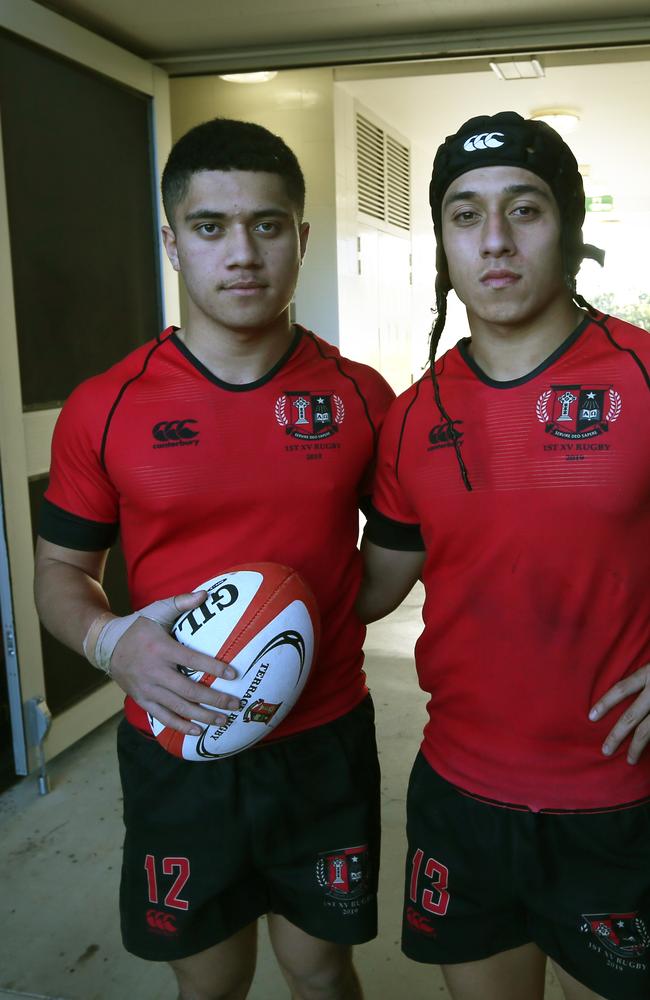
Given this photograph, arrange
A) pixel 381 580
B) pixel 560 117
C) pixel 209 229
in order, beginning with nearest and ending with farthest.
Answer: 1. pixel 209 229
2. pixel 381 580
3. pixel 560 117

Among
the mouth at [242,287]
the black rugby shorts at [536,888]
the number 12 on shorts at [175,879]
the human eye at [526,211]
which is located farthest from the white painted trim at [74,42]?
the black rugby shorts at [536,888]

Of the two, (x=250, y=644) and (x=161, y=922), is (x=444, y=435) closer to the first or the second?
(x=250, y=644)

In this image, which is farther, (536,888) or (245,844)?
(245,844)

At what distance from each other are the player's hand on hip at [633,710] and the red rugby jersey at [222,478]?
1.55ft

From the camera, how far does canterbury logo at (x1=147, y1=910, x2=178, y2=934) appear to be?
1449 millimetres

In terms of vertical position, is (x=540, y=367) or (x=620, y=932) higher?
(x=540, y=367)

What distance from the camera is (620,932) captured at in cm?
124

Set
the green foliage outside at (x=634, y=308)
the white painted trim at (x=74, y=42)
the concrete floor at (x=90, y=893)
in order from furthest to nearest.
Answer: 1. the green foliage outside at (x=634, y=308)
2. the white painted trim at (x=74, y=42)
3. the concrete floor at (x=90, y=893)

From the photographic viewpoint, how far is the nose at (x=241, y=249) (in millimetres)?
1378

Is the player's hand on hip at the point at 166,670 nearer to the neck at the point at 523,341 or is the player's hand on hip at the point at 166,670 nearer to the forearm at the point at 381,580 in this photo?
the forearm at the point at 381,580

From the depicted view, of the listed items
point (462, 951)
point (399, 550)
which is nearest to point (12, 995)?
point (462, 951)

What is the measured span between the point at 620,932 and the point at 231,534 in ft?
2.67

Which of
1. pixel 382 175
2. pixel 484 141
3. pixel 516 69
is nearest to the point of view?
pixel 484 141

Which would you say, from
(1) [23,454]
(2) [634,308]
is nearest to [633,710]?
(1) [23,454]
